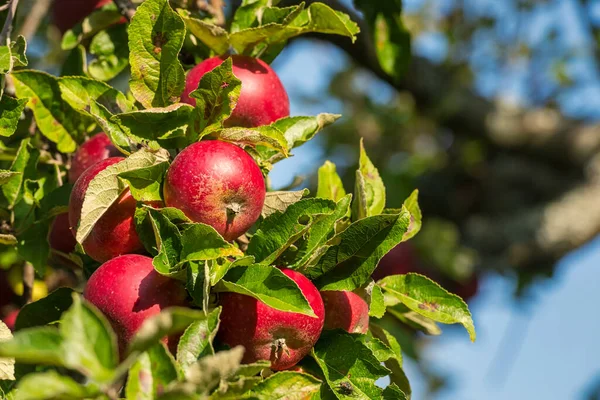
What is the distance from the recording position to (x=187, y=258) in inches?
32.5

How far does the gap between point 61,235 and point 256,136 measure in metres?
0.36

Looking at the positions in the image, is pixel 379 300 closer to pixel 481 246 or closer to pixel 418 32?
pixel 481 246

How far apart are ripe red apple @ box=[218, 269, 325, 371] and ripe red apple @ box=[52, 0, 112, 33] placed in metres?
0.70

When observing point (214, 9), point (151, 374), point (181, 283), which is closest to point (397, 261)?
point (214, 9)

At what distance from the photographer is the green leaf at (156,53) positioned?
94cm

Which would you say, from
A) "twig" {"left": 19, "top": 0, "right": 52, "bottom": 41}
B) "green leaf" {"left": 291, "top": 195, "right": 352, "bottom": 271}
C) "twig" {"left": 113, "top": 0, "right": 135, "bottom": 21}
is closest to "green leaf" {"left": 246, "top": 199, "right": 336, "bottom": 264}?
"green leaf" {"left": 291, "top": 195, "right": 352, "bottom": 271}

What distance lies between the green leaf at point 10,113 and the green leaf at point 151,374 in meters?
A: 0.38

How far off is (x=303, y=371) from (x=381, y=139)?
2.34 m

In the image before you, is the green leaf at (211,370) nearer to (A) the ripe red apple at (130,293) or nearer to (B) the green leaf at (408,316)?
(A) the ripe red apple at (130,293)

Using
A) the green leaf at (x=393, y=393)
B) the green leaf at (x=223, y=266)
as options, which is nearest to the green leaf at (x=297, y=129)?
the green leaf at (x=223, y=266)

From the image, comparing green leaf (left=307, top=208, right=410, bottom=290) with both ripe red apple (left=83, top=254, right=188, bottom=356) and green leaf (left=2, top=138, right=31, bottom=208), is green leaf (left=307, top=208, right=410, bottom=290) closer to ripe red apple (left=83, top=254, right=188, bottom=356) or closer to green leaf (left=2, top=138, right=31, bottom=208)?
ripe red apple (left=83, top=254, right=188, bottom=356)

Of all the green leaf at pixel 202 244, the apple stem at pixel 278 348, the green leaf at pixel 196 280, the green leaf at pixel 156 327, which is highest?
the green leaf at pixel 156 327

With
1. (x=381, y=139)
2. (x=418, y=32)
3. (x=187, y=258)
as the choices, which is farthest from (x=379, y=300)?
(x=418, y=32)

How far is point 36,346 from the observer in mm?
584
